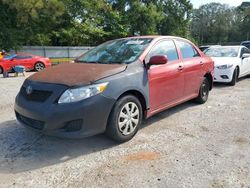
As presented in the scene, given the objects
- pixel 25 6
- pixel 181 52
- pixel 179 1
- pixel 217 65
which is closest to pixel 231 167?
pixel 181 52

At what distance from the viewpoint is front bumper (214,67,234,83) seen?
8805mm

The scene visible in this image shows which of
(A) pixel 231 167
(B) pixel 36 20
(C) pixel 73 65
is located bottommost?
(A) pixel 231 167

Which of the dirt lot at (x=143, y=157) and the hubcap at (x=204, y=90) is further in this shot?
the hubcap at (x=204, y=90)

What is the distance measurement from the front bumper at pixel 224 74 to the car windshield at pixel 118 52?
4.80 m

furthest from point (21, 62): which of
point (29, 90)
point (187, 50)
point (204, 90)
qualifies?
point (29, 90)

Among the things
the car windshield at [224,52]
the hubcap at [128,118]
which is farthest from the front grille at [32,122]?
the car windshield at [224,52]

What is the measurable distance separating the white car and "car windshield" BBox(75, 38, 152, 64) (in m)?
4.79

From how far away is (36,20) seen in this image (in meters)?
21.7

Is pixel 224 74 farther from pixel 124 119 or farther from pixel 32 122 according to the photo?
pixel 32 122

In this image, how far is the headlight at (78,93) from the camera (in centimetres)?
350

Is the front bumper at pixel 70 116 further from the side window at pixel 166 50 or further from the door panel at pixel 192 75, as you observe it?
the door panel at pixel 192 75

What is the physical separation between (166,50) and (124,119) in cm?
171

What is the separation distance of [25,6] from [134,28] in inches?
642

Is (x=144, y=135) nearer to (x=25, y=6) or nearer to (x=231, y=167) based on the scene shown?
(x=231, y=167)
